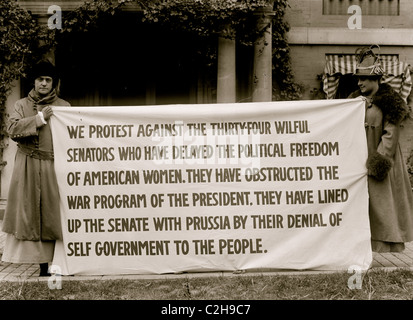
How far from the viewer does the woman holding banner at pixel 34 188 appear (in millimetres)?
5051

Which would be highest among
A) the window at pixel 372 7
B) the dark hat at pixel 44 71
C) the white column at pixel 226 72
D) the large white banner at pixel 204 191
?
the window at pixel 372 7

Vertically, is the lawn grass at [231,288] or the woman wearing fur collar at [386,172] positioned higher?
the woman wearing fur collar at [386,172]

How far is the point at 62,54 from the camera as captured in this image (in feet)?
36.0

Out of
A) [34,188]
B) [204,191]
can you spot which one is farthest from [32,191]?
[204,191]

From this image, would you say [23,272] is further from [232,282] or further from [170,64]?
[170,64]

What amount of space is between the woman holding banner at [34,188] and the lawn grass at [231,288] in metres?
0.34

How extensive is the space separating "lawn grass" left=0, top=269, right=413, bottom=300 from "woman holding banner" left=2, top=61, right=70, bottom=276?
34 cm

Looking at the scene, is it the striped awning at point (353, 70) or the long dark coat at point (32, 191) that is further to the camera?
the striped awning at point (353, 70)

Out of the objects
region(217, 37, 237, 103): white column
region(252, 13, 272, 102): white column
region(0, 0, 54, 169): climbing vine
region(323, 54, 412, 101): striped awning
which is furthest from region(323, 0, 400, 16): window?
region(0, 0, 54, 169): climbing vine

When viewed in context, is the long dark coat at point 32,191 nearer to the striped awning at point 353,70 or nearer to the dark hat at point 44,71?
the dark hat at point 44,71

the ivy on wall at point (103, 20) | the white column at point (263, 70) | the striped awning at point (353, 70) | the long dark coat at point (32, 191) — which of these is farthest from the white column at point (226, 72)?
the long dark coat at point (32, 191)

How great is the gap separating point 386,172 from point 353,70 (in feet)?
21.1

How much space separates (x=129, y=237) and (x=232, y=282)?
97 cm

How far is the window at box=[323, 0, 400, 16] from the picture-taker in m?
11.3
